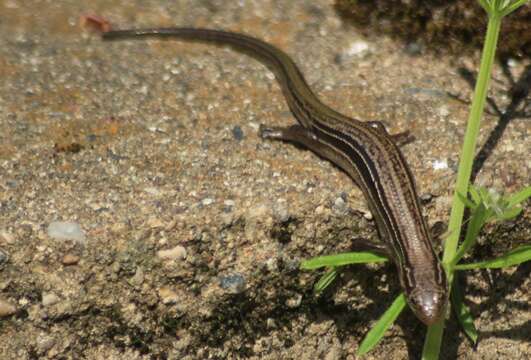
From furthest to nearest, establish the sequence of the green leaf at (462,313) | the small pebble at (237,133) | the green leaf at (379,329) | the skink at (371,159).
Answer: the small pebble at (237,133) → the green leaf at (462,313) → the skink at (371,159) → the green leaf at (379,329)

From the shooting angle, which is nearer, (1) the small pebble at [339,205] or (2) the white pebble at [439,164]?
(1) the small pebble at [339,205]

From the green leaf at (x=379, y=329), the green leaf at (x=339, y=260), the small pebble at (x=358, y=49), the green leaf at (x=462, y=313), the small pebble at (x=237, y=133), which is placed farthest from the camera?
the small pebble at (x=358, y=49)

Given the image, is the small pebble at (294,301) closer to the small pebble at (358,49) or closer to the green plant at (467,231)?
the green plant at (467,231)

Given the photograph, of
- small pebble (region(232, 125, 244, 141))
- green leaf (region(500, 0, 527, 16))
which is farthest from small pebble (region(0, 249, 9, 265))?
green leaf (region(500, 0, 527, 16))

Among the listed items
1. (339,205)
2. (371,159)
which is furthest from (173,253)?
(371,159)

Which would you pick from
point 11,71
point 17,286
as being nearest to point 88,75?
point 11,71

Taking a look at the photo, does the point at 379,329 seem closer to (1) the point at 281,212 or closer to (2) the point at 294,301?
(2) the point at 294,301

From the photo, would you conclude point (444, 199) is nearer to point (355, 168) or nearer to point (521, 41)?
point (355, 168)

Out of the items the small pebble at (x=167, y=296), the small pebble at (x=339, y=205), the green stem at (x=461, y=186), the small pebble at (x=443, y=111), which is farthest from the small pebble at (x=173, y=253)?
the small pebble at (x=443, y=111)
